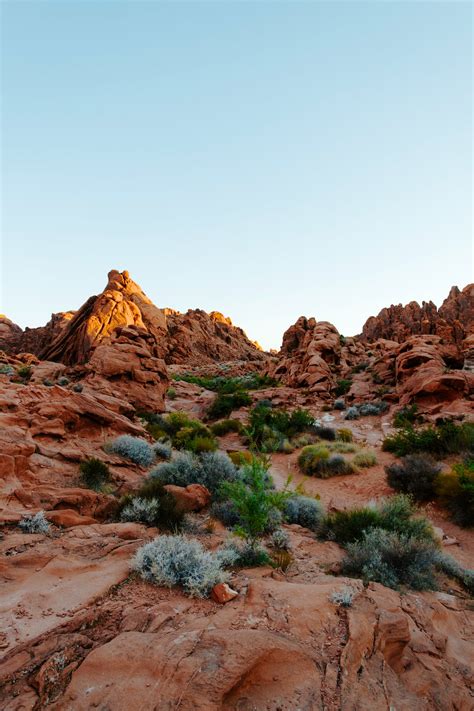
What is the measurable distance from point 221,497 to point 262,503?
233cm

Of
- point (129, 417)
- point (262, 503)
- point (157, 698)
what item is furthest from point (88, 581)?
point (129, 417)

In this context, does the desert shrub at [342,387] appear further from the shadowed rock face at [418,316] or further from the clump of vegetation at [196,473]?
the shadowed rock face at [418,316]

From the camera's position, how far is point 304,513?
743cm

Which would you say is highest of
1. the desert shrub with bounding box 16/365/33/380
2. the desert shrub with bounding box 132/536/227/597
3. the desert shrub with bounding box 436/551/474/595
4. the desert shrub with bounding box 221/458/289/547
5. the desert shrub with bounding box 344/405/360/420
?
the desert shrub with bounding box 16/365/33/380

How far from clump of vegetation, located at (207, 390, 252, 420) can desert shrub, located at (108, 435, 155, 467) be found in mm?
12003

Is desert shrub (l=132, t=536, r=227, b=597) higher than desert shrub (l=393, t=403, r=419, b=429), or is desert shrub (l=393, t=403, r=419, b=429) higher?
desert shrub (l=393, t=403, r=419, b=429)

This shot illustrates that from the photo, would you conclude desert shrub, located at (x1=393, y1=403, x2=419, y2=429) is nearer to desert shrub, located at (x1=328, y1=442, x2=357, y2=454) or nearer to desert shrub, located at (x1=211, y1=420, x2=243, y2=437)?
desert shrub, located at (x1=328, y1=442, x2=357, y2=454)

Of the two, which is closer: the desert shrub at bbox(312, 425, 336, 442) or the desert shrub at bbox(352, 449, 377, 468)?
the desert shrub at bbox(352, 449, 377, 468)

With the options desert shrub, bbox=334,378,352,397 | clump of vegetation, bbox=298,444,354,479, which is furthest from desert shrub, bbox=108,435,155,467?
desert shrub, bbox=334,378,352,397

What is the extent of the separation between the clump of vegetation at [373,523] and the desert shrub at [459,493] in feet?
6.53

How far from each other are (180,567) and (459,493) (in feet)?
23.7

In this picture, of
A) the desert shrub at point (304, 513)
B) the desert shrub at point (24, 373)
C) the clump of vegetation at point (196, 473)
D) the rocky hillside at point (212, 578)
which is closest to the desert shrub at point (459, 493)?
the rocky hillside at point (212, 578)

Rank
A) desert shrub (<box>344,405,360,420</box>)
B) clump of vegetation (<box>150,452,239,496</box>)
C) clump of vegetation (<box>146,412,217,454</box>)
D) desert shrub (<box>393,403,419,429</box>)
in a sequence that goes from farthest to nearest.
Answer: desert shrub (<box>344,405,360,420</box>), desert shrub (<box>393,403,419,429</box>), clump of vegetation (<box>146,412,217,454</box>), clump of vegetation (<box>150,452,239,496</box>)

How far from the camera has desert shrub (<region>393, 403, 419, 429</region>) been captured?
16.5 m
